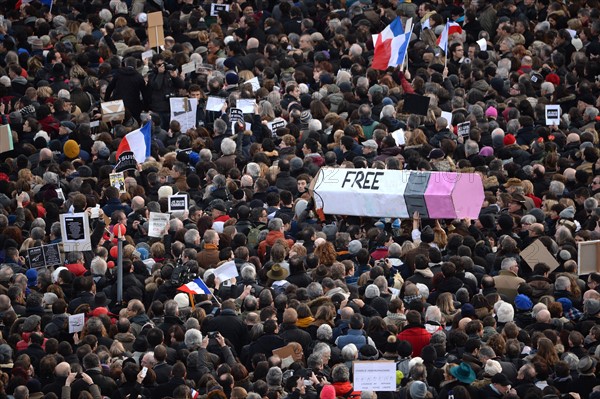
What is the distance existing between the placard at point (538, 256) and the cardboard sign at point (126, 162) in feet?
21.8

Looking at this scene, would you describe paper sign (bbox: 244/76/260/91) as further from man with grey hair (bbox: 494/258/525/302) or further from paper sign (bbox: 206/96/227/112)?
man with grey hair (bbox: 494/258/525/302)

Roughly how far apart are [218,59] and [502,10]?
5681mm

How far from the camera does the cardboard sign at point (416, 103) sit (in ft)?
86.3

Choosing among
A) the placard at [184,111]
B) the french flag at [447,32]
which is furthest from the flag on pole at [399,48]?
the placard at [184,111]

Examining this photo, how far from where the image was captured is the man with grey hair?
2095 centimetres

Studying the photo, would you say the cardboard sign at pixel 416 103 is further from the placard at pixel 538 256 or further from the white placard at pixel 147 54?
the white placard at pixel 147 54

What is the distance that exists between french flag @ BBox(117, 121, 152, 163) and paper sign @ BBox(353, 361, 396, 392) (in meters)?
8.78

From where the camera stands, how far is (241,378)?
725 inches

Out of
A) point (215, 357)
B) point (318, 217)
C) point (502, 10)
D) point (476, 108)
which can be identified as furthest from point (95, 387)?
point (502, 10)

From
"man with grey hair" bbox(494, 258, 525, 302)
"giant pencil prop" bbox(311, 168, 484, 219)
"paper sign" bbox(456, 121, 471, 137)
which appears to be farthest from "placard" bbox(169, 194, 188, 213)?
"man with grey hair" bbox(494, 258, 525, 302)

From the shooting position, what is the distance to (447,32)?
28812mm

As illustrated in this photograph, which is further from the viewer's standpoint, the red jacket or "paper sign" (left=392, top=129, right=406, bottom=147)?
"paper sign" (left=392, top=129, right=406, bottom=147)

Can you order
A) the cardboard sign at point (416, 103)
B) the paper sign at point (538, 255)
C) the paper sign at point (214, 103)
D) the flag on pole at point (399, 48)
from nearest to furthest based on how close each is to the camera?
the paper sign at point (538, 255) < the cardboard sign at point (416, 103) < the paper sign at point (214, 103) < the flag on pole at point (399, 48)

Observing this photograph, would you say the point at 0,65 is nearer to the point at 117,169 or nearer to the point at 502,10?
the point at 117,169
